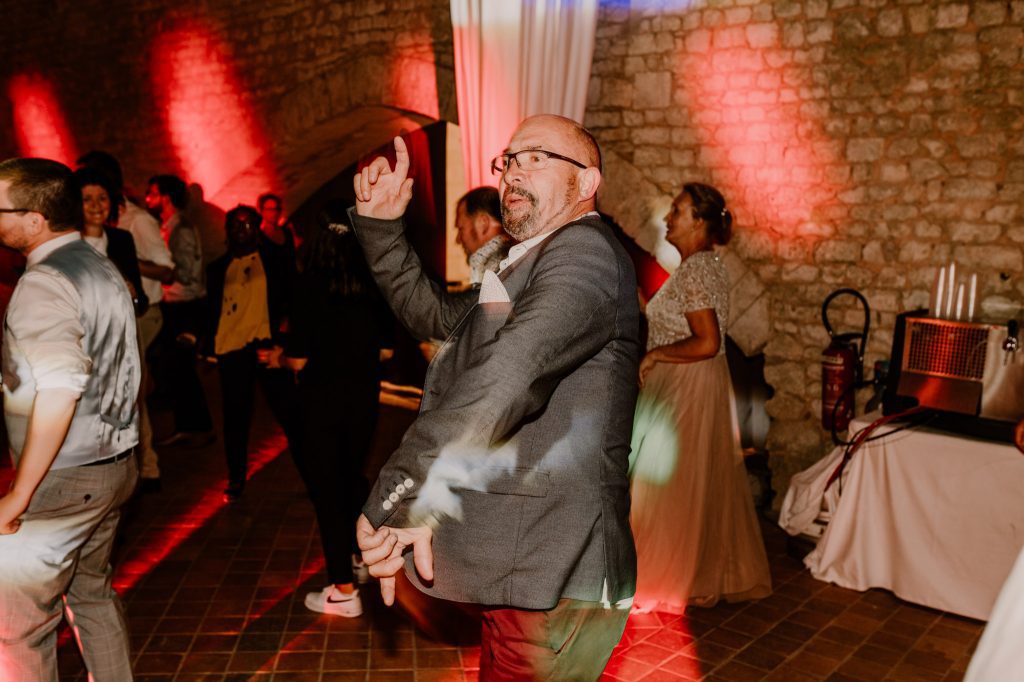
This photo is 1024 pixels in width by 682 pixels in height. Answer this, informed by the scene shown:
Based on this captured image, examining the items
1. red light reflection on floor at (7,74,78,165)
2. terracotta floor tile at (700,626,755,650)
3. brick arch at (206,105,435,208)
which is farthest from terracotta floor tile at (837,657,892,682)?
red light reflection on floor at (7,74,78,165)

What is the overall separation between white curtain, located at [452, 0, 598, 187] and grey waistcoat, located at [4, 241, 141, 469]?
12.0 ft

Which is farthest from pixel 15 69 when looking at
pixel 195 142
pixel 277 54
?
pixel 277 54

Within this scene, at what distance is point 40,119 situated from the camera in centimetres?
1075

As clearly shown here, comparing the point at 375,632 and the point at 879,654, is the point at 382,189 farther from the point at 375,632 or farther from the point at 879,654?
the point at 879,654

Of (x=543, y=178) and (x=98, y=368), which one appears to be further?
(x=98, y=368)

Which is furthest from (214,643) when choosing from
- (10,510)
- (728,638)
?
(728,638)

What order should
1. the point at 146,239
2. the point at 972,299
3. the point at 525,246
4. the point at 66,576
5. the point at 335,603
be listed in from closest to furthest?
the point at 525,246, the point at 66,576, the point at 335,603, the point at 972,299, the point at 146,239

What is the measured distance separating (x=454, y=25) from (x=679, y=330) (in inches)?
134

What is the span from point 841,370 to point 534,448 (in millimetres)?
3612

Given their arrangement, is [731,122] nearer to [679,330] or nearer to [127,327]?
[679,330]

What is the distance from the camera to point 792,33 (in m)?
4.88

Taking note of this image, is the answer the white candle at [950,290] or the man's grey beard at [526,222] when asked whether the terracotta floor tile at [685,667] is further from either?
A: the white candle at [950,290]

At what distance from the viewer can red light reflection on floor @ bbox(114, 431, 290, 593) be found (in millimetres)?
3971

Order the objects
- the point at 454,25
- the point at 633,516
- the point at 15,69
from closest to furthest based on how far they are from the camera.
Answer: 1. the point at 633,516
2. the point at 454,25
3. the point at 15,69
